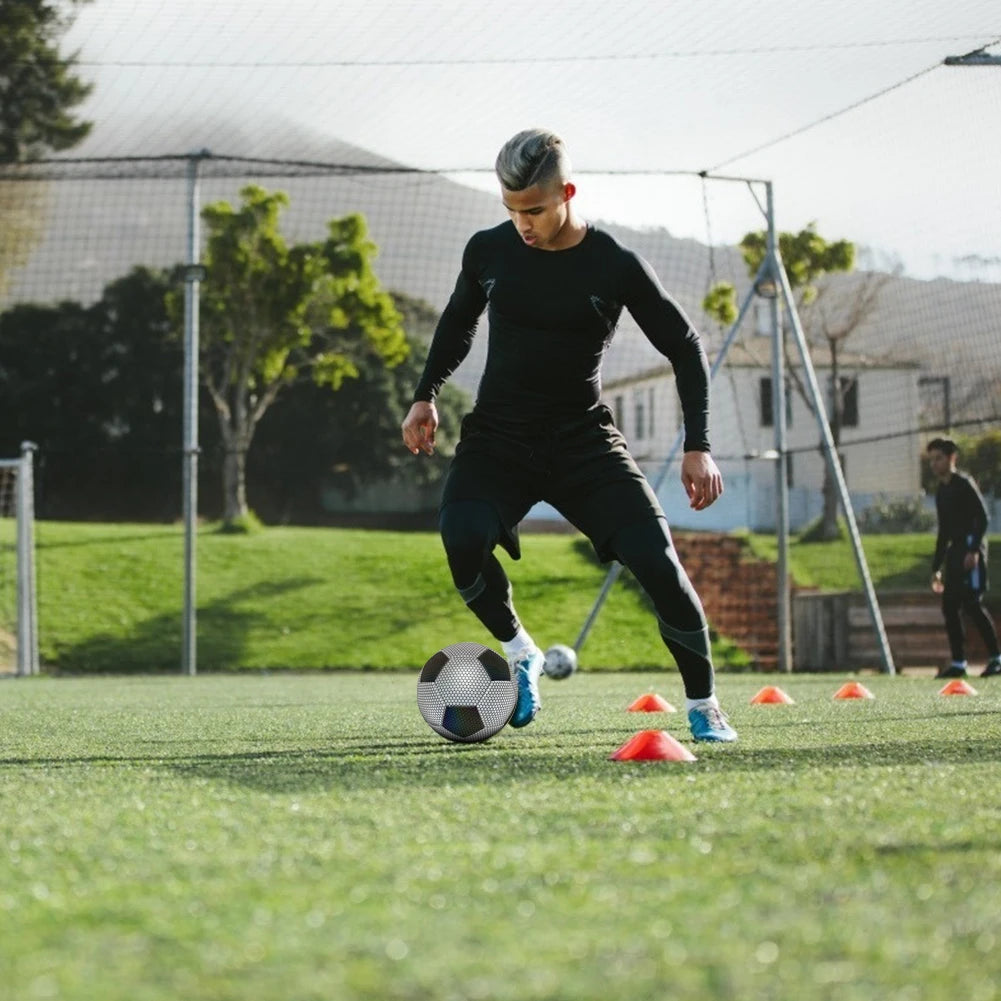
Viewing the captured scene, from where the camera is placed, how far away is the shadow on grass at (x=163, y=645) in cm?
1647

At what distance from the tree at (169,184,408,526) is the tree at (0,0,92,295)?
4.14 m

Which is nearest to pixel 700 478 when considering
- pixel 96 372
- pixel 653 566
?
pixel 653 566

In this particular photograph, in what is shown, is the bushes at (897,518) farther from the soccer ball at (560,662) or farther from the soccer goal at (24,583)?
the soccer ball at (560,662)

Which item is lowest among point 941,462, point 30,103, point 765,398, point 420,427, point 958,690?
point 958,690

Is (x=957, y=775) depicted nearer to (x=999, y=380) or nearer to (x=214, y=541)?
(x=999, y=380)

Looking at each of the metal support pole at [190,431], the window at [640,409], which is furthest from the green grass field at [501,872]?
the window at [640,409]

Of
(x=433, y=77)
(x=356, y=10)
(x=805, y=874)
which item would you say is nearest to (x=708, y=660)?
(x=805, y=874)

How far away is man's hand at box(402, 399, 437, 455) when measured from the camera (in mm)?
5195

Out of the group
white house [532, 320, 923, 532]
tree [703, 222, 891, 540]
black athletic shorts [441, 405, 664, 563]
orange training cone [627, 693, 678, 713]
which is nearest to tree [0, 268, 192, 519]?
white house [532, 320, 923, 532]

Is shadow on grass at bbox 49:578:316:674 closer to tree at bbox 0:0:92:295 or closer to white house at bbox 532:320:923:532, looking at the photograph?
tree at bbox 0:0:92:295

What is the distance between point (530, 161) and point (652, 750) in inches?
69.3

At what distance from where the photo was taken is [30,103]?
22797 millimetres

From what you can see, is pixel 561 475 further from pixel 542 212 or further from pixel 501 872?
pixel 501 872

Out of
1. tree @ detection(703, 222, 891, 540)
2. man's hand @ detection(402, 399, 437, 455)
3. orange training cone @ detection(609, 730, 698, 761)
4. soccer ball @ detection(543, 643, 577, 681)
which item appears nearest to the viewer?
orange training cone @ detection(609, 730, 698, 761)
